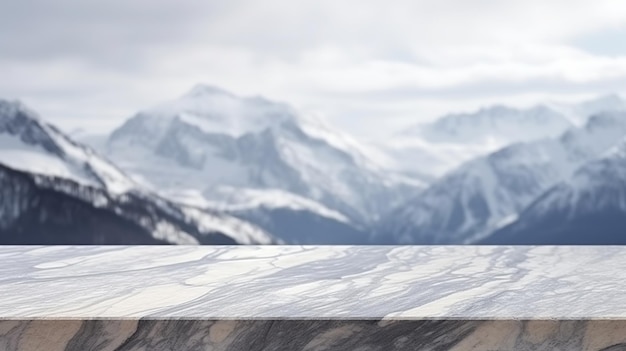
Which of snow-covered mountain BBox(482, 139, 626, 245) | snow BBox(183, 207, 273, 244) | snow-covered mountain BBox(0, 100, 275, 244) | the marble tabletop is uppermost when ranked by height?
the marble tabletop

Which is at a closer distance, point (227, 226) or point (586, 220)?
point (227, 226)

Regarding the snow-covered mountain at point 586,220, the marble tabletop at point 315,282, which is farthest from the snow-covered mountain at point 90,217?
the marble tabletop at point 315,282

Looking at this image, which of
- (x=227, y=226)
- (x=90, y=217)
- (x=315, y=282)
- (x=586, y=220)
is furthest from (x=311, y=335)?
(x=586, y=220)

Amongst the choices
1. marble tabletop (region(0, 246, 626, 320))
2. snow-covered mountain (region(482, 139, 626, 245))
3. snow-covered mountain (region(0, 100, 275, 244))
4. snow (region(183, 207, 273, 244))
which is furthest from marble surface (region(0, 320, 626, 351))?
snow-covered mountain (region(482, 139, 626, 245))

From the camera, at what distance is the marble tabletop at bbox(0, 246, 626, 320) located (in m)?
2.42

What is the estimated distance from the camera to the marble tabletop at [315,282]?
95.2 inches

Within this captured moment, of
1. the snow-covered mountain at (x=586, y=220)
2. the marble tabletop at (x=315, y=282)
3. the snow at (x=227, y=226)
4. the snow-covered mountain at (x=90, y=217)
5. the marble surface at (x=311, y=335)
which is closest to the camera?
the marble surface at (x=311, y=335)

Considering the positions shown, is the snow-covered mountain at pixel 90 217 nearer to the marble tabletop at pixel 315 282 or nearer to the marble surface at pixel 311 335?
the marble tabletop at pixel 315 282

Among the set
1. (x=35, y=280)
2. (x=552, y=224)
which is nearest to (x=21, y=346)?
(x=35, y=280)

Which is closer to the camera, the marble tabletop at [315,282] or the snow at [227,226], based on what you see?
the marble tabletop at [315,282]

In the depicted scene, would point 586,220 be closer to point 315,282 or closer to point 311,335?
point 315,282

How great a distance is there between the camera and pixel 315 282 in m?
2.89

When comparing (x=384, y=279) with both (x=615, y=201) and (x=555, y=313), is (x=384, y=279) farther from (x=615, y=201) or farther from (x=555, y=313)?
(x=615, y=201)

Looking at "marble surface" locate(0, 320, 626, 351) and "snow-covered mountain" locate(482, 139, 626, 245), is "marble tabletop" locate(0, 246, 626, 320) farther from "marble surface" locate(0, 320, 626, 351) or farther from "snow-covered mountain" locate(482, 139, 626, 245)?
"snow-covered mountain" locate(482, 139, 626, 245)
